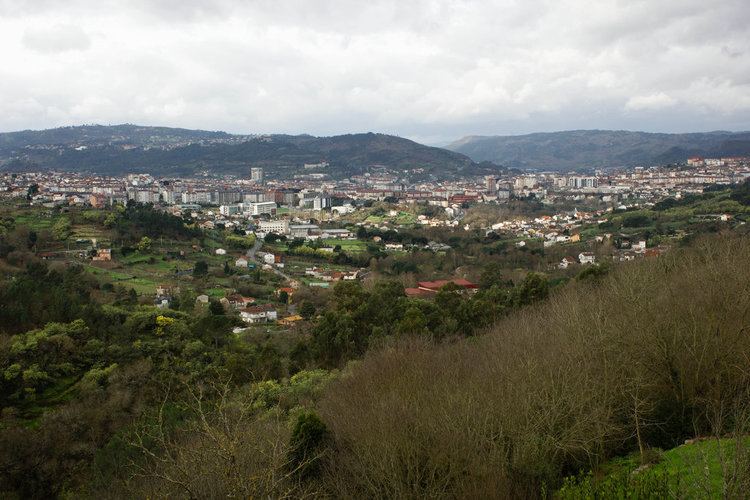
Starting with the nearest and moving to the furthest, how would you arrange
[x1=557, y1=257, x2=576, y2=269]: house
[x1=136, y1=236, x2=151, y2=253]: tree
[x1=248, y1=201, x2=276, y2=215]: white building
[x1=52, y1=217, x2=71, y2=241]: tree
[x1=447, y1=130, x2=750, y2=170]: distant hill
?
[x1=557, y1=257, x2=576, y2=269]: house, [x1=52, y1=217, x2=71, y2=241]: tree, [x1=136, y1=236, x2=151, y2=253]: tree, [x1=248, y1=201, x2=276, y2=215]: white building, [x1=447, y1=130, x2=750, y2=170]: distant hill

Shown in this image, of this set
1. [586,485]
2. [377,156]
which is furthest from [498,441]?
[377,156]

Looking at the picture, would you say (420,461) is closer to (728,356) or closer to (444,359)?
(444,359)

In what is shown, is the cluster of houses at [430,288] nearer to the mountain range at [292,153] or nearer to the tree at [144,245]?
the tree at [144,245]

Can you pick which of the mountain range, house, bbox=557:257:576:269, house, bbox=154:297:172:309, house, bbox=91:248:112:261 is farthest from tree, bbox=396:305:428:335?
the mountain range

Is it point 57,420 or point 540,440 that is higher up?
point 540,440

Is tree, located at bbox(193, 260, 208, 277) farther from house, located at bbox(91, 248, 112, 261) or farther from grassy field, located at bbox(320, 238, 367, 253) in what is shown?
grassy field, located at bbox(320, 238, 367, 253)

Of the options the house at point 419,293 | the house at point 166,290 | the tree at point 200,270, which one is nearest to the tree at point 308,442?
the house at point 419,293
